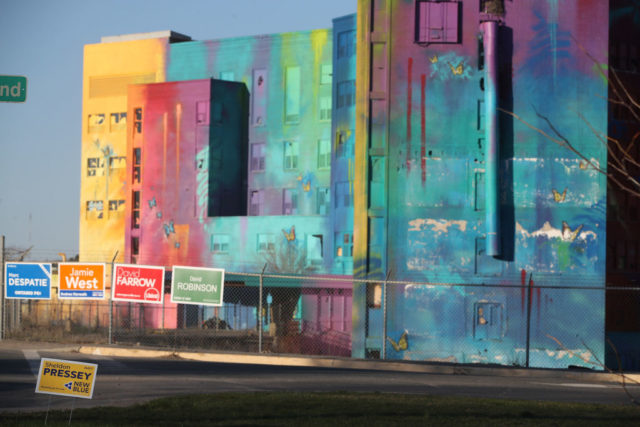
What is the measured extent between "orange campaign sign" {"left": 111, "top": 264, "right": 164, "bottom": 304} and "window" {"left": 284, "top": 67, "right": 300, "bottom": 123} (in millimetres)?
49816

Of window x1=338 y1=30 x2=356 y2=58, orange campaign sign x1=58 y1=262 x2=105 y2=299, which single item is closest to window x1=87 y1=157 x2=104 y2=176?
window x1=338 y1=30 x2=356 y2=58

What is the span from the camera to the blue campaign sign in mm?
26531

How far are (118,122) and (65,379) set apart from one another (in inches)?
3111

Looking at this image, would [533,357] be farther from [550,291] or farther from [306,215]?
[306,215]

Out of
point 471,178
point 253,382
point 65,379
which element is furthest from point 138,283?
point 471,178

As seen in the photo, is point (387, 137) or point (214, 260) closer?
point (387, 137)

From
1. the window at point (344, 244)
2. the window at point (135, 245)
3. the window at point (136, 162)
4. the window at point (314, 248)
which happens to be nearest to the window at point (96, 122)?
the window at point (136, 162)

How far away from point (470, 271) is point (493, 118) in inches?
244

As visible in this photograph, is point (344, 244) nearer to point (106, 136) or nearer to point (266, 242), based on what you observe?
point (266, 242)

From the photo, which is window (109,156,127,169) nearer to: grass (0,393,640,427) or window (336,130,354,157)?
window (336,130,354,157)

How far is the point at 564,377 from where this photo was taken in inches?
882

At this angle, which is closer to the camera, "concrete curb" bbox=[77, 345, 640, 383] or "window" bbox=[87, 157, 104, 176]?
"concrete curb" bbox=[77, 345, 640, 383]

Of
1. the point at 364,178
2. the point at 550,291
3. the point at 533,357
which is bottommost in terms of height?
the point at 533,357

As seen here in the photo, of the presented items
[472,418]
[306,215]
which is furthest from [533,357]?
[306,215]
